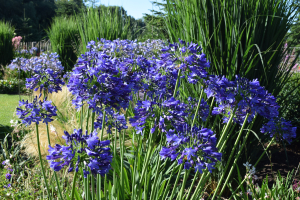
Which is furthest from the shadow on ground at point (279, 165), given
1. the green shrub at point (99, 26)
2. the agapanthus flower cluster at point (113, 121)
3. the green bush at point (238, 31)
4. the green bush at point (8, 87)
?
the green bush at point (8, 87)

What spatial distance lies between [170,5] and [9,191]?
2.99 meters

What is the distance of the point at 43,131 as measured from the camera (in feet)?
13.4

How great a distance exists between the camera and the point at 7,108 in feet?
22.9

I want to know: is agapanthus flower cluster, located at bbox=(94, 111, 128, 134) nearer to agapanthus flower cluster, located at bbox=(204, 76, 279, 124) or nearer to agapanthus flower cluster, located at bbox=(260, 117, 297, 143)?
agapanthus flower cluster, located at bbox=(204, 76, 279, 124)

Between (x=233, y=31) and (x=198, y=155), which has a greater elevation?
(x=233, y=31)

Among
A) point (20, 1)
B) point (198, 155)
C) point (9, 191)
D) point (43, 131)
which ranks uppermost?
point (20, 1)

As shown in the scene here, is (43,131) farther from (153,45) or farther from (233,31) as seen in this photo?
(233,31)

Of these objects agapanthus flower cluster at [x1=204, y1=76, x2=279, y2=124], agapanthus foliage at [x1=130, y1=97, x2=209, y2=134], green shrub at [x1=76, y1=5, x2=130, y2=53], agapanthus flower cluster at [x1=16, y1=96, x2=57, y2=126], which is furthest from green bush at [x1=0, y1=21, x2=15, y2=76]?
agapanthus flower cluster at [x1=204, y1=76, x2=279, y2=124]

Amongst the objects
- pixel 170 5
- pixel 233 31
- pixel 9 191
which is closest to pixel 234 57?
pixel 233 31

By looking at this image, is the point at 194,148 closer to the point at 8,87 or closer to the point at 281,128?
the point at 281,128

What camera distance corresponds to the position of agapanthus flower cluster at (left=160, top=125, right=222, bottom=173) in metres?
1.15

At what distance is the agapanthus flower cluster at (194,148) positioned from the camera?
115cm

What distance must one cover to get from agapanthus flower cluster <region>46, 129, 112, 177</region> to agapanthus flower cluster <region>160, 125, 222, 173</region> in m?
0.32

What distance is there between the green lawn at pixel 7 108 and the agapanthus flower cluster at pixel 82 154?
5273 mm
